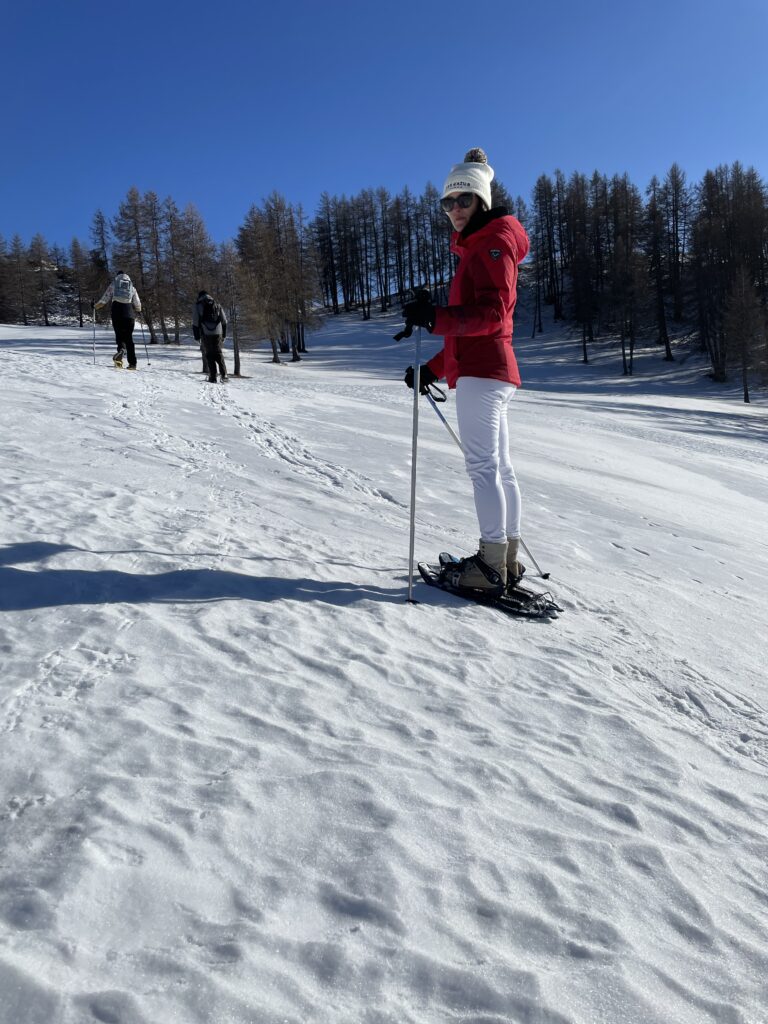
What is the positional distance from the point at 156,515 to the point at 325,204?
80.6 metres

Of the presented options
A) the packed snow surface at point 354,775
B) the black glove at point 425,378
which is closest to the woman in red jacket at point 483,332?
the black glove at point 425,378

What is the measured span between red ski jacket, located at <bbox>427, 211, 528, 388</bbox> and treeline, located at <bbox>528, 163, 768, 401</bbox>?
39.0m

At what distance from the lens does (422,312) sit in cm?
357

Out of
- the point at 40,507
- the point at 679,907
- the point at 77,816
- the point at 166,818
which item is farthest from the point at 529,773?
the point at 40,507

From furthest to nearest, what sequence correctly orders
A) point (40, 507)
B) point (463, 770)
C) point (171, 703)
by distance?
point (40, 507), point (171, 703), point (463, 770)

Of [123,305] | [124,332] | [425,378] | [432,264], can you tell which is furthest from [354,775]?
[432,264]

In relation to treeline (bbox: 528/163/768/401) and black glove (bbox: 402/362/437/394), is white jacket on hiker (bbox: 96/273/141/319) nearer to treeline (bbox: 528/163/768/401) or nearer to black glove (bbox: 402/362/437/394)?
black glove (bbox: 402/362/437/394)

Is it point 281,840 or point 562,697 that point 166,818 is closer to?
point 281,840

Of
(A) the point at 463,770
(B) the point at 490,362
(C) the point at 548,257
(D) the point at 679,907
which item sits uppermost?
(C) the point at 548,257

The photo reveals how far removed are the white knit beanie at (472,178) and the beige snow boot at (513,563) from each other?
85.0 inches

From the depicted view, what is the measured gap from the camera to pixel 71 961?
1571 mm

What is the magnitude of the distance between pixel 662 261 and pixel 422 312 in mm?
61661

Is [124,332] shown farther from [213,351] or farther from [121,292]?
[213,351]

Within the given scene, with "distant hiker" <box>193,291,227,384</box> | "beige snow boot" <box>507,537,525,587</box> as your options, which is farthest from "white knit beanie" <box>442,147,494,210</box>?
"distant hiker" <box>193,291,227,384</box>
